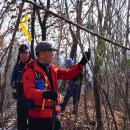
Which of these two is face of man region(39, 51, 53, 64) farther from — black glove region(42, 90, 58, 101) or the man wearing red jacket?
black glove region(42, 90, 58, 101)

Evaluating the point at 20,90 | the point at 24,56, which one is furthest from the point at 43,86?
the point at 24,56

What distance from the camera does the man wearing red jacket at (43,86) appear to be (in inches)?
126

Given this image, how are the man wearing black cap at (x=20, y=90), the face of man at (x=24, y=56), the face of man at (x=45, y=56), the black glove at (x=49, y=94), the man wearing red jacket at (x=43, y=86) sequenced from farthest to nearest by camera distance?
the face of man at (x=24, y=56), the man wearing black cap at (x=20, y=90), the face of man at (x=45, y=56), the man wearing red jacket at (x=43, y=86), the black glove at (x=49, y=94)

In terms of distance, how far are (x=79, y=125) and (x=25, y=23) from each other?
5.36m

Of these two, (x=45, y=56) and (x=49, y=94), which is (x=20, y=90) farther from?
(x=49, y=94)

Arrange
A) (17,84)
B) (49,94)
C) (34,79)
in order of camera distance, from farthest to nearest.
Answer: (17,84) → (34,79) → (49,94)

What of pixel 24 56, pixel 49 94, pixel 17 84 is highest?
pixel 24 56

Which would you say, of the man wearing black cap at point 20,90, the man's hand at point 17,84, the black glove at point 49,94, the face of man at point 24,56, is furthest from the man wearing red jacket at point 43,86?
the face of man at point 24,56

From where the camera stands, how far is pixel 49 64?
3.43 meters

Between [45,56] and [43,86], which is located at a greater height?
[45,56]

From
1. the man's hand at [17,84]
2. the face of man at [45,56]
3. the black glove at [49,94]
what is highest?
the face of man at [45,56]

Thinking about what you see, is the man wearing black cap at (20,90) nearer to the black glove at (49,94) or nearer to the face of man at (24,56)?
the face of man at (24,56)

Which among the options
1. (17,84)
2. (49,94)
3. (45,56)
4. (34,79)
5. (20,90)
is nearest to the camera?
(49,94)

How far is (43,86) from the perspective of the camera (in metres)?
3.33
